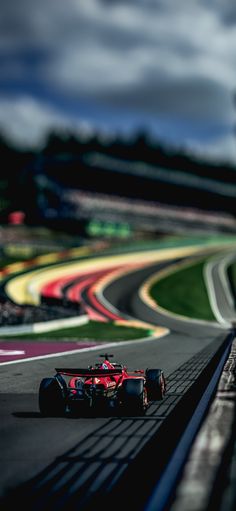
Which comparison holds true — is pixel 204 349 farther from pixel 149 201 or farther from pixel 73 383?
pixel 149 201

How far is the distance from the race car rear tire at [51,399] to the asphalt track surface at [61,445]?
0.23 metres

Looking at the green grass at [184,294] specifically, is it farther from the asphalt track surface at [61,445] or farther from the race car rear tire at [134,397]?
the race car rear tire at [134,397]

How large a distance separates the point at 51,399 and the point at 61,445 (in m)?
2.13

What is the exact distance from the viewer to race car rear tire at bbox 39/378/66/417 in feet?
38.4

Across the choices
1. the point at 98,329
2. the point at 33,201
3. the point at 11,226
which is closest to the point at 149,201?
the point at 33,201

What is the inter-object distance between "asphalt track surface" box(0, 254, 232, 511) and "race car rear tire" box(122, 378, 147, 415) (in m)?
0.19

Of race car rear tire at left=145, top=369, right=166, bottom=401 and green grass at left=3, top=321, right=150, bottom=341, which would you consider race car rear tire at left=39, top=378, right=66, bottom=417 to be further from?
green grass at left=3, top=321, right=150, bottom=341

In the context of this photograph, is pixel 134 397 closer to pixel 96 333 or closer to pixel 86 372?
pixel 86 372

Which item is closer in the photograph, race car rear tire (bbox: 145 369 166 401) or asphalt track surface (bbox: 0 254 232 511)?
asphalt track surface (bbox: 0 254 232 511)

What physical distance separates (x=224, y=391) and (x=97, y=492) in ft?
11.4

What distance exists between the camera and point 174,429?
10.6m

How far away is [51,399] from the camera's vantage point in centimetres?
1173

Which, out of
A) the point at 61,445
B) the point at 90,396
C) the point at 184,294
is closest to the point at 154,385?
the point at 90,396

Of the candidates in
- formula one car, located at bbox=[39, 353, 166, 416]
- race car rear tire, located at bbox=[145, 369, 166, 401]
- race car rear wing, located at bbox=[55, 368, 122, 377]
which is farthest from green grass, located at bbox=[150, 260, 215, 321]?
formula one car, located at bbox=[39, 353, 166, 416]
